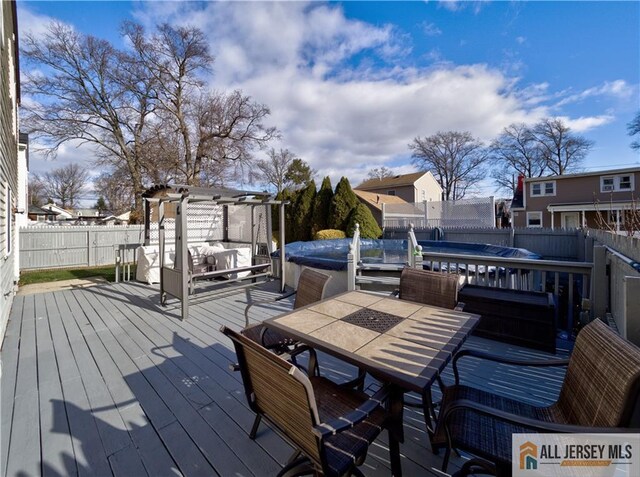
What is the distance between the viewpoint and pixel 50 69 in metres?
12.7

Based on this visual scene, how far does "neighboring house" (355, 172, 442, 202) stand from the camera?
25.8m

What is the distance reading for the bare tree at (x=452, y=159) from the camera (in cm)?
2934

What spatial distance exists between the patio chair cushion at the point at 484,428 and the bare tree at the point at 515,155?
3250cm

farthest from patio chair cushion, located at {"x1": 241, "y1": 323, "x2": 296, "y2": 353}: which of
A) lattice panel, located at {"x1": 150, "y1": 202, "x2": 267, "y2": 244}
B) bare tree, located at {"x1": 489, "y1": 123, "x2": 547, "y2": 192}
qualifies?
bare tree, located at {"x1": 489, "y1": 123, "x2": 547, "y2": 192}

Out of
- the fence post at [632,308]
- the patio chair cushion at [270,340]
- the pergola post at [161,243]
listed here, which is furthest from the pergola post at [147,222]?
the fence post at [632,308]

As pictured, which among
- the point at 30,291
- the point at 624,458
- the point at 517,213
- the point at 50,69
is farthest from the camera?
the point at 517,213

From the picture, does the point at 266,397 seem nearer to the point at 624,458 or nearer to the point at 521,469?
the point at 521,469

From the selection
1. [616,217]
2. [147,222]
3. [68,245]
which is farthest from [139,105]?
[616,217]

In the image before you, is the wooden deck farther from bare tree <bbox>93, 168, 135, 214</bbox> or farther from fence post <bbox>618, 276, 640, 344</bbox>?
bare tree <bbox>93, 168, 135, 214</bbox>

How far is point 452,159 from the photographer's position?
99.8ft

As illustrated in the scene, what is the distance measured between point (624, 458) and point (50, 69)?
1964 cm

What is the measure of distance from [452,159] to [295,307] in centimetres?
3233

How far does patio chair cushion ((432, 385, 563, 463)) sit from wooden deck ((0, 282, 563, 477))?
435mm

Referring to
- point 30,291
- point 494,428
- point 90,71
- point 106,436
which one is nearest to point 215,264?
point 30,291
